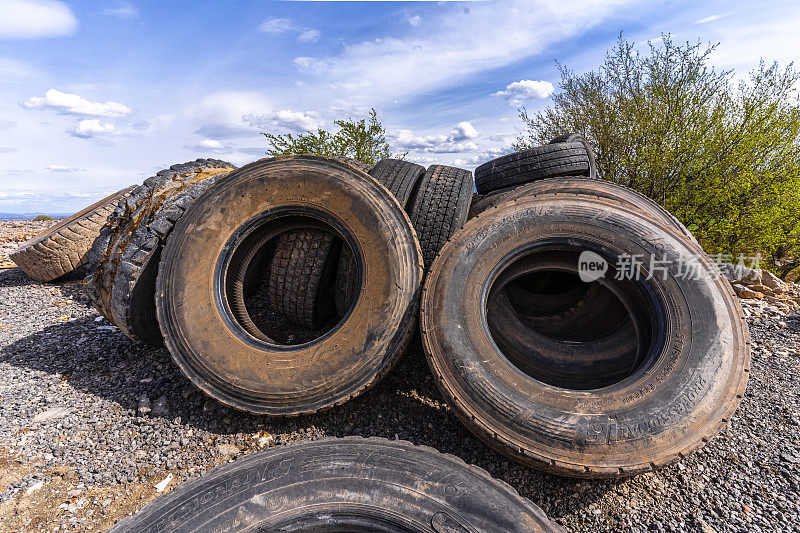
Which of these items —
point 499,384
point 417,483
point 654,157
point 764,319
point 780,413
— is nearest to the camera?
point 417,483

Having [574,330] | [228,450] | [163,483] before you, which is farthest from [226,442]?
[574,330]

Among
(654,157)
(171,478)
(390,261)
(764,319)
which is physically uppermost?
(654,157)

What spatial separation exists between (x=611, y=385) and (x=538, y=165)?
235cm

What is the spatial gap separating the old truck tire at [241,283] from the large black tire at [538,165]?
1499 millimetres

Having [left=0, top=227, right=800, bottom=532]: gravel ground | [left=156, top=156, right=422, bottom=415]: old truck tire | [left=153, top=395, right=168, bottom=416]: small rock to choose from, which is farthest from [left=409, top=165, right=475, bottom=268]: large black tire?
[left=153, top=395, right=168, bottom=416]: small rock

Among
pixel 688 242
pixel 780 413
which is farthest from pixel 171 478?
pixel 780 413

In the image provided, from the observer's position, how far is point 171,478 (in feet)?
8.27

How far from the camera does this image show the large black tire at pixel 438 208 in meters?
3.56

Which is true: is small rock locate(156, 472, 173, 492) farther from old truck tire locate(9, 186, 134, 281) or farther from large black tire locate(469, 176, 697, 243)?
old truck tire locate(9, 186, 134, 281)

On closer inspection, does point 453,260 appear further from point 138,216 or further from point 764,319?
point 764,319

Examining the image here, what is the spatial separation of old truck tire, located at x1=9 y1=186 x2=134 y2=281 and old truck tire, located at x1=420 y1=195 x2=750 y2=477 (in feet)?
19.6

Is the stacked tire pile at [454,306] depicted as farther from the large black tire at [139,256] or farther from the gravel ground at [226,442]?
the gravel ground at [226,442]

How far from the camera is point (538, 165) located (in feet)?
13.3

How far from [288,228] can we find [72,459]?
229 centimetres
